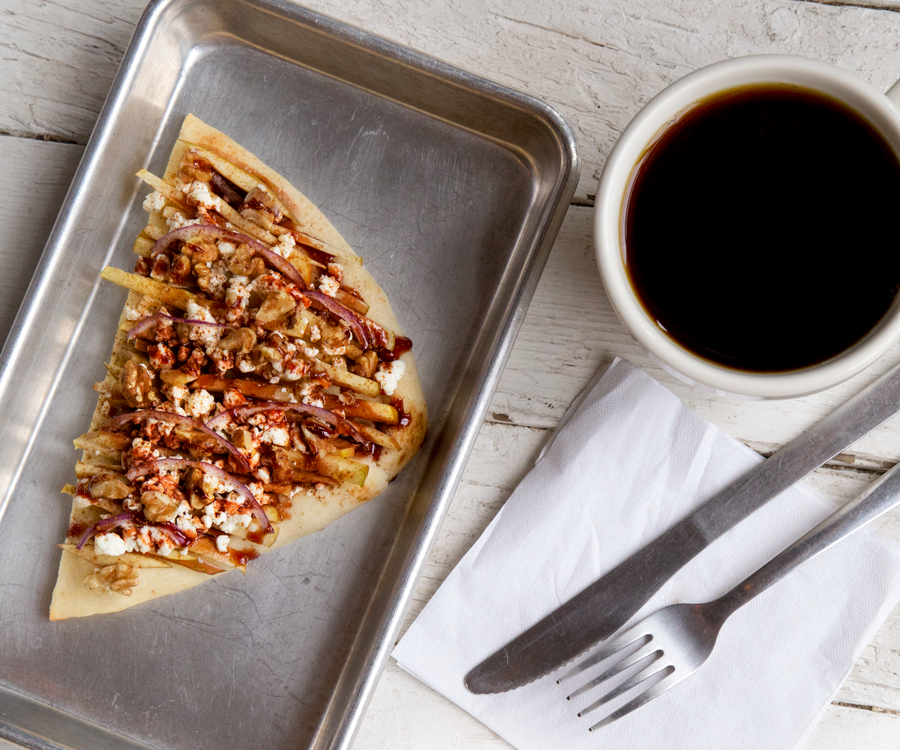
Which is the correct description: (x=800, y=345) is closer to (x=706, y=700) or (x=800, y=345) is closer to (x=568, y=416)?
(x=568, y=416)

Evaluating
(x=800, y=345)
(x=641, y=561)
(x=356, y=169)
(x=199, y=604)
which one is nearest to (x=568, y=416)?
(x=641, y=561)

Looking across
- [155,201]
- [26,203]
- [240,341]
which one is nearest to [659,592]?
[240,341]

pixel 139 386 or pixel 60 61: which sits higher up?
pixel 60 61

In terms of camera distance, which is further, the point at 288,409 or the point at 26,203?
the point at 26,203

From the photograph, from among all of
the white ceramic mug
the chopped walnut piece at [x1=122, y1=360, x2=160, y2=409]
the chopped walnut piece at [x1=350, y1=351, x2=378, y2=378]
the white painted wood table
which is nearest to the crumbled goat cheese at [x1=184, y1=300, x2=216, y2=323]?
the chopped walnut piece at [x1=122, y1=360, x2=160, y2=409]

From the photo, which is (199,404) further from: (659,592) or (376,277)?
(659,592)

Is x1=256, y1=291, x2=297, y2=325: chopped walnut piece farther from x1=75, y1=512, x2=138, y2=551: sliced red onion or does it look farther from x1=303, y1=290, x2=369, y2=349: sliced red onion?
x1=75, y1=512, x2=138, y2=551: sliced red onion
